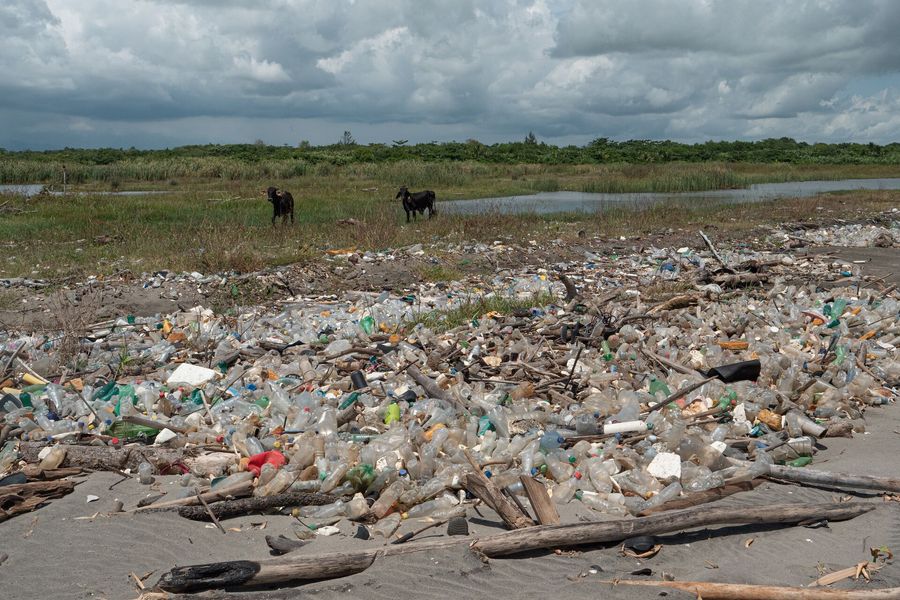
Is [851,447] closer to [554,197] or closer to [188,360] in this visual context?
[188,360]

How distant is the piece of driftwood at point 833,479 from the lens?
349cm

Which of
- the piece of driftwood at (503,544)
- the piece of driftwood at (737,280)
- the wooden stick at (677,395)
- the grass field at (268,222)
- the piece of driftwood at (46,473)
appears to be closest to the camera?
the piece of driftwood at (503,544)

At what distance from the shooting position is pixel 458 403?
14.8 ft

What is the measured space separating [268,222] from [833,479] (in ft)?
43.2

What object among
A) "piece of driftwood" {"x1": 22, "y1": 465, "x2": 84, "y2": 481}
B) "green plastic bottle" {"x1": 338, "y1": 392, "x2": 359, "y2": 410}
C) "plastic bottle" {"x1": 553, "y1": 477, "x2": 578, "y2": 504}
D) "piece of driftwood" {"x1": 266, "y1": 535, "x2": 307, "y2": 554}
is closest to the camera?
"piece of driftwood" {"x1": 266, "y1": 535, "x2": 307, "y2": 554}

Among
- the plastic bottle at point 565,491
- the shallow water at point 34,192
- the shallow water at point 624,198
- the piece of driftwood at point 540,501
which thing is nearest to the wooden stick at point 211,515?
the piece of driftwood at point 540,501

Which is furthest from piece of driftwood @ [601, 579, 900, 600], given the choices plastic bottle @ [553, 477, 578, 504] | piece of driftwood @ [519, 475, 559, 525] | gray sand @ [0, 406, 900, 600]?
plastic bottle @ [553, 477, 578, 504]

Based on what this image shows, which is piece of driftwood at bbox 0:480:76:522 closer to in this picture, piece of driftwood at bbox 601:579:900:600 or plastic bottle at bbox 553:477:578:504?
plastic bottle at bbox 553:477:578:504

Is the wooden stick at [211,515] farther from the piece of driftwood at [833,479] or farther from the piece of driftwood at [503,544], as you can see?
the piece of driftwood at [833,479]

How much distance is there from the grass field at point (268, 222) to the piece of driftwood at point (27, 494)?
5852mm

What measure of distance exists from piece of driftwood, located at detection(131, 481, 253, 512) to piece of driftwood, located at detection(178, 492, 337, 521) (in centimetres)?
3

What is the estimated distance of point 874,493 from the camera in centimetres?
354

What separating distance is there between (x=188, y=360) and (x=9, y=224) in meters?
11.2

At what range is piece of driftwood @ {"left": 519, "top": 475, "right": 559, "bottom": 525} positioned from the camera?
10.6 feet
